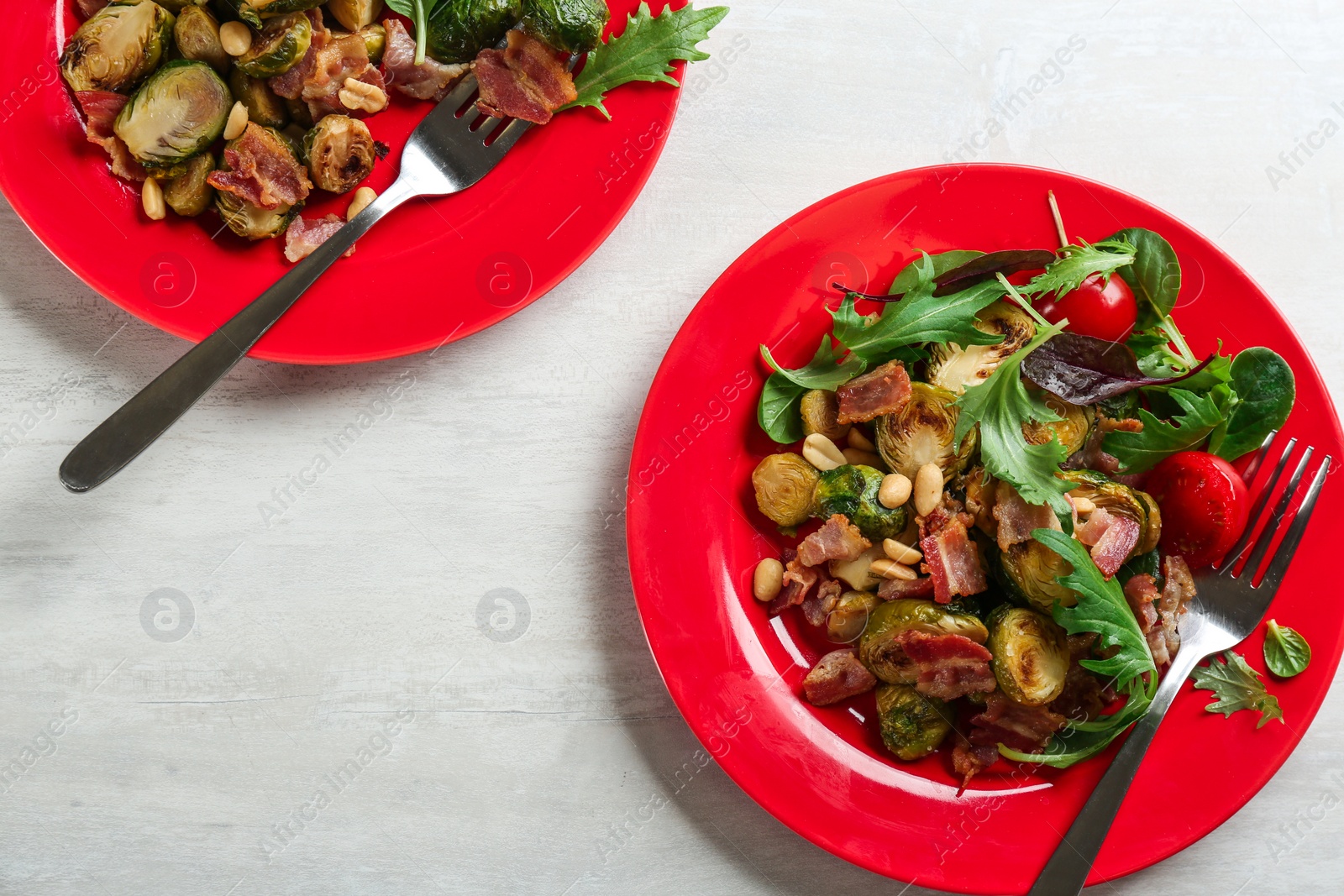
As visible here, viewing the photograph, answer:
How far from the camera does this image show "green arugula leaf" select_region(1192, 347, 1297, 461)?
7.39 feet

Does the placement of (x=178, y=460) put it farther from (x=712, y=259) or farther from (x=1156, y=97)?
(x=1156, y=97)

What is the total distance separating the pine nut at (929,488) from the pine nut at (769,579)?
15.2 inches

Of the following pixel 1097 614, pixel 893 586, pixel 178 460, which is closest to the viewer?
pixel 1097 614

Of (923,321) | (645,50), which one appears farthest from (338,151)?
(923,321)

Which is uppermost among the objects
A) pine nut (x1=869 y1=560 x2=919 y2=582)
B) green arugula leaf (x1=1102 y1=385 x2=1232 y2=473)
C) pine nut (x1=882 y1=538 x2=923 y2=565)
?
green arugula leaf (x1=1102 y1=385 x2=1232 y2=473)

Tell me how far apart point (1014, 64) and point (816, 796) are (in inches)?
85.8

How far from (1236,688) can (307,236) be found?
2.58 meters

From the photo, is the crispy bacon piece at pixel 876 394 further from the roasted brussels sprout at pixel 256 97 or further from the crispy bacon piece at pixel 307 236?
the roasted brussels sprout at pixel 256 97

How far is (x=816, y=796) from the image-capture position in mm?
2246

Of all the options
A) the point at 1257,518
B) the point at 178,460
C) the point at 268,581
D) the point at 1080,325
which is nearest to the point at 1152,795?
the point at 1257,518


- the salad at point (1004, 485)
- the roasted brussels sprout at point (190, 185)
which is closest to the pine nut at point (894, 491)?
the salad at point (1004, 485)

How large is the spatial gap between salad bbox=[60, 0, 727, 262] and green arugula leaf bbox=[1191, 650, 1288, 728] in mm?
1986

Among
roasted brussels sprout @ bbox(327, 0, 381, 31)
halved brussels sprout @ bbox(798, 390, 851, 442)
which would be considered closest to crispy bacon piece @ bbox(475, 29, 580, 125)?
roasted brussels sprout @ bbox(327, 0, 381, 31)

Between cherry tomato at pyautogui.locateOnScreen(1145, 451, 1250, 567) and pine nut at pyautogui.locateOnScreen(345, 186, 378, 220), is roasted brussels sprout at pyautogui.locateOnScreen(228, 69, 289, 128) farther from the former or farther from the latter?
cherry tomato at pyautogui.locateOnScreen(1145, 451, 1250, 567)
